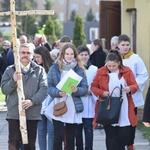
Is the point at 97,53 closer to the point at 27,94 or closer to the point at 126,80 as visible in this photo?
the point at 126,80

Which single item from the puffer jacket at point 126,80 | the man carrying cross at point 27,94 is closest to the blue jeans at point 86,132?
the puffer jacket at point 126,80

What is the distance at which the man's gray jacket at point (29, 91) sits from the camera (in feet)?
26.7

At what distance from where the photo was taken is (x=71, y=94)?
346 inches

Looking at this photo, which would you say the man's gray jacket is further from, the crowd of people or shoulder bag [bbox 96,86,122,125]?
shoulder bag [bbox 96,86,122,125]

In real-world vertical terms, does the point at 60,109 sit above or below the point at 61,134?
above

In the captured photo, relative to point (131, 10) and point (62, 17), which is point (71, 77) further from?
point (62, 17)

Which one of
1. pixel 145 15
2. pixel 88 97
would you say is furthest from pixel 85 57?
pixel 145 15

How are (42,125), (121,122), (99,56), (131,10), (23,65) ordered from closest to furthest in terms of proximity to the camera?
1. (23,65)
2. (121,122)
3. (42,125)
4. (99,56)
5. (131,10)

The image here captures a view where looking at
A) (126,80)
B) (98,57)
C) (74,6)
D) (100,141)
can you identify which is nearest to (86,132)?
(126,80)

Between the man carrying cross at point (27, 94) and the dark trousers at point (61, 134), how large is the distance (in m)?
0.61

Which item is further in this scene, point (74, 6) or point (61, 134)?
point (74, 6)

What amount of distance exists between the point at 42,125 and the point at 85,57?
1.27m

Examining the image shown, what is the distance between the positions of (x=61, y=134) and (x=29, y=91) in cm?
99

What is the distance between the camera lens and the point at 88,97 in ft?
→ 31.9
